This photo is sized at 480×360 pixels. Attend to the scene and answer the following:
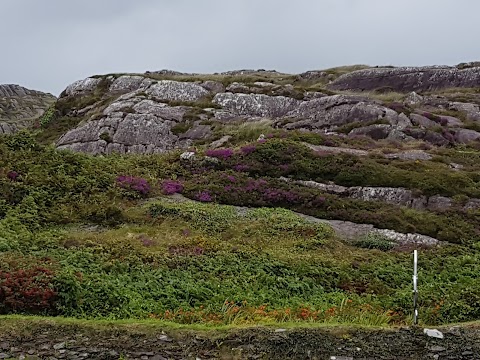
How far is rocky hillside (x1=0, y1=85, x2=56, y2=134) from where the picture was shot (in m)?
140

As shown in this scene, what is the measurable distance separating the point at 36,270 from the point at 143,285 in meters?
3.07

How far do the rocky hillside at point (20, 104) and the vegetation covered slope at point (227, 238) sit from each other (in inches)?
3837

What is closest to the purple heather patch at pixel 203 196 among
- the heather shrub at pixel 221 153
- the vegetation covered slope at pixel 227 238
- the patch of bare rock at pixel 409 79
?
the vegetation covered slope at pixel 227 238

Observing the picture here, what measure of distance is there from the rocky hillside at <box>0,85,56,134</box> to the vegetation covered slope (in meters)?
97.5

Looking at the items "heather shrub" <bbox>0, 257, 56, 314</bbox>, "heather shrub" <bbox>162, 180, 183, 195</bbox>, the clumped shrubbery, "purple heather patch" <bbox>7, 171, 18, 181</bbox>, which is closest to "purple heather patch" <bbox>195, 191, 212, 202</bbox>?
"heather shrub" <bbox>162, 180, 183, 195</bbox>

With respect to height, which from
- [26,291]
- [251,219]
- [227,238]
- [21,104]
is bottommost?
[227,238]

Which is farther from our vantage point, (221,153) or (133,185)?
(221,153)

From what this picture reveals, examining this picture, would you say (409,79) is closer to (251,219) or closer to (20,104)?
(251,219)

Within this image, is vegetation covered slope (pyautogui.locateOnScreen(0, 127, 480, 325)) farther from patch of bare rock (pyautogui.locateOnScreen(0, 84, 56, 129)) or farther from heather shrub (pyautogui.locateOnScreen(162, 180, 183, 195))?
patch of bare rock (pyautogui.locateOnScreen(0, 84, 56, 129))

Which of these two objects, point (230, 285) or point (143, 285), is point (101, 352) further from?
point (230, 285)

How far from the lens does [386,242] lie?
2400 centimetres

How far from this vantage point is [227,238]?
22812 millimetres

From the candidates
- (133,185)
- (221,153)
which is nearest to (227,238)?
(133,185)

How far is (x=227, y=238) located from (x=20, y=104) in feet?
516
